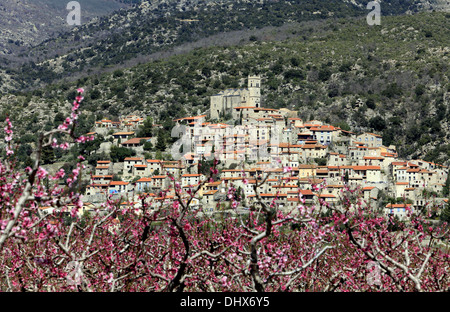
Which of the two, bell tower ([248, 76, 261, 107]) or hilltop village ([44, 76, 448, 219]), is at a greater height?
bell tower ([248, 76, 261, 107])

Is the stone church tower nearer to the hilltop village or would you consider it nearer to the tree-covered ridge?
the hilltop village

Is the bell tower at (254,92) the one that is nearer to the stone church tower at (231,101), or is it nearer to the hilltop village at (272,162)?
the stone church tower at (231,101)

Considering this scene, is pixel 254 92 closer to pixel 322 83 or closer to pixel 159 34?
pixel 322 83

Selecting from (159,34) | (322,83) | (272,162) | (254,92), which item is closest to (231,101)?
(254,92)

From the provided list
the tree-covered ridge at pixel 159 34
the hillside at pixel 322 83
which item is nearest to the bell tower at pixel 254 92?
the hillside at pixel 322 83

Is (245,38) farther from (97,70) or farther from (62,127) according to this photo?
(62,127)

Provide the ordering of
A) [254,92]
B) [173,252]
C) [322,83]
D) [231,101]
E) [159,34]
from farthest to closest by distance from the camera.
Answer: [159,34] → [322,83] → [254,92] → [231,101] → [173,252]

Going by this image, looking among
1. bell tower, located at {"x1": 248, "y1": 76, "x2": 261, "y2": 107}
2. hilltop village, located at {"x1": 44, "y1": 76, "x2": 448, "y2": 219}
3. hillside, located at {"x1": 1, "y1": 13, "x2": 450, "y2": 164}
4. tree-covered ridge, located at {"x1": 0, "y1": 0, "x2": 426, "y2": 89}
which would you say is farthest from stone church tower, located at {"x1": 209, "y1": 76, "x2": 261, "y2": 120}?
tree-covered ridge, located at {"x1": 0, "y1": 0, "x2": 426, "y2": 89}

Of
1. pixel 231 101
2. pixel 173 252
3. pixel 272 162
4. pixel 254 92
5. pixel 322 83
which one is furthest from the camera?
pixel 322 83

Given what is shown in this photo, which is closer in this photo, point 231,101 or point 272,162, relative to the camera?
point 272,162
